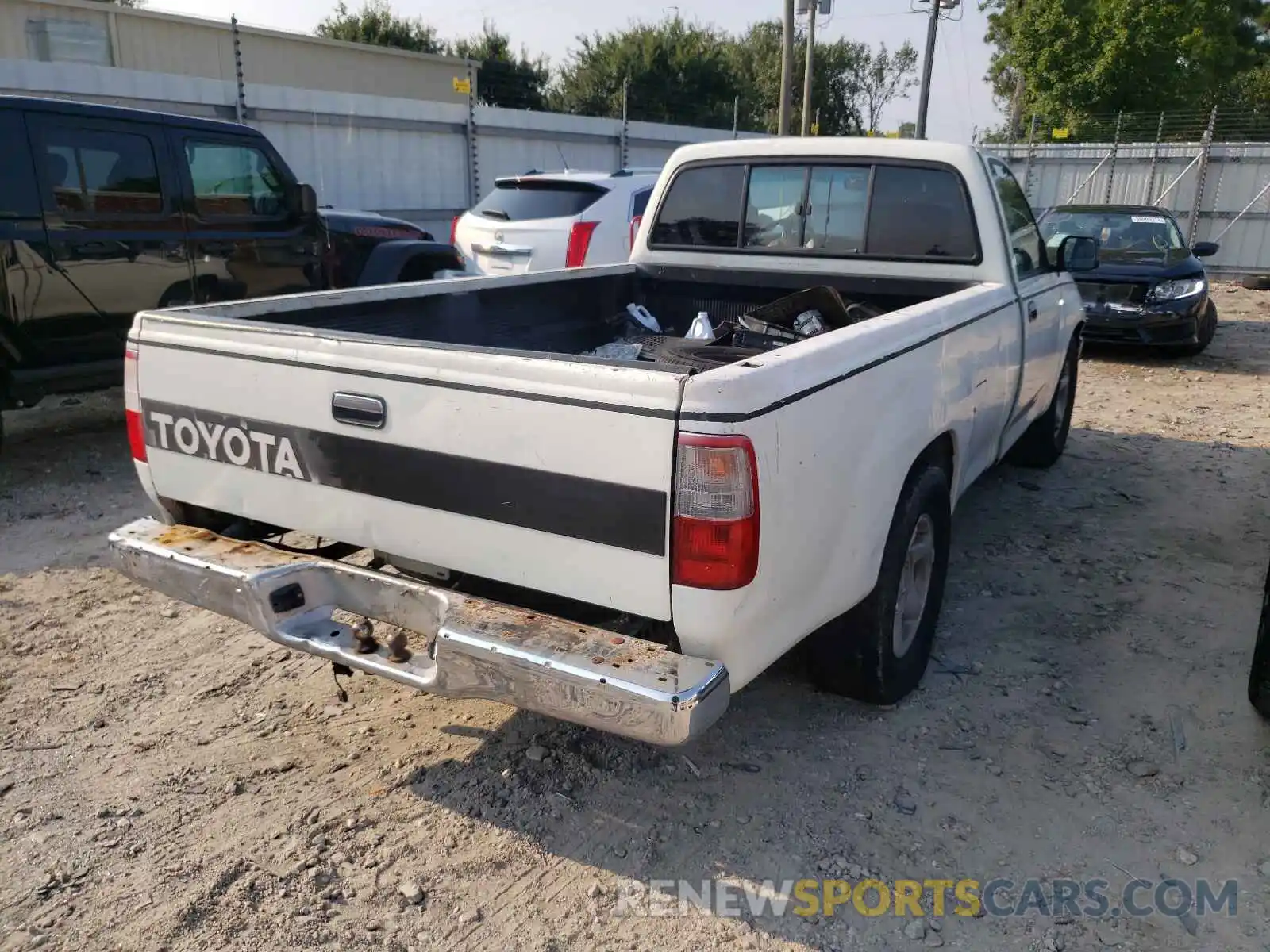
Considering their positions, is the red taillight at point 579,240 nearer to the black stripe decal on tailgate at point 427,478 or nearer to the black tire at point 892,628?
the black tire at point 892,628

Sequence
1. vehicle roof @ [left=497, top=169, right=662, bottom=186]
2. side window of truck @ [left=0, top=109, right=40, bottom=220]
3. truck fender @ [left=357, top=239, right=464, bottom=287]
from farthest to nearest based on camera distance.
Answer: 1. vehicle roof @ [left=497, top=169, right=662, bottom=186]
2. truck fender @ [left=357, top=239, right=464, bottom=287]
3. side window of truck @ [left=0, top=109, right=40, bottom=220]

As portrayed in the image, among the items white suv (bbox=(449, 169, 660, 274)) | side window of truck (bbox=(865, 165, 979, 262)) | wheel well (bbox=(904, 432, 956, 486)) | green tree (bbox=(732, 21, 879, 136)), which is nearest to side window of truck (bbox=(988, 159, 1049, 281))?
side window of truck (bbox=(865, 165, 979, 262))

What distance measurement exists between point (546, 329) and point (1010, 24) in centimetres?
3198

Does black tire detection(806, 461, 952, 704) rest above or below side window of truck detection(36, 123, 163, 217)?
below

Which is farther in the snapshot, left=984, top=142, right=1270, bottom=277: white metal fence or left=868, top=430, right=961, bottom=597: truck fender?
left=984, top=142, right=1270, bottom=277: white metal fence

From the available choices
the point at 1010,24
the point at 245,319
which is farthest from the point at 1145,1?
the point at 245,319

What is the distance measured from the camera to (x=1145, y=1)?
26.7m

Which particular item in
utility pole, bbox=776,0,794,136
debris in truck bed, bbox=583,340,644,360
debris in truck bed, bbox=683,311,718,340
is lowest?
debris in truck bed, bbox=583,340,644,360

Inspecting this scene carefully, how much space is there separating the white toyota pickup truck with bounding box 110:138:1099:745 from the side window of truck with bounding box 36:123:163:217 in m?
3.26

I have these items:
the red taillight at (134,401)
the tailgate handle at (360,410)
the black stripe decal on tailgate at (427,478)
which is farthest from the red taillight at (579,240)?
the tailgate handle at (360,410)

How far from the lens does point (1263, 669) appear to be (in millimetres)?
3168

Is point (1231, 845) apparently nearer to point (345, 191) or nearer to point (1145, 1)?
point (345, 191)

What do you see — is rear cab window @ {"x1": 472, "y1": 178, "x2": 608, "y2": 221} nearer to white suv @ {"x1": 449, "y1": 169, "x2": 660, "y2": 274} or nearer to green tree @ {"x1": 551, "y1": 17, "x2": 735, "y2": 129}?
white suv @ {"x1": 449, "y1": 169, "x2": 660, "y2": 274}

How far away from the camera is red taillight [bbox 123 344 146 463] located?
303 centimetres
